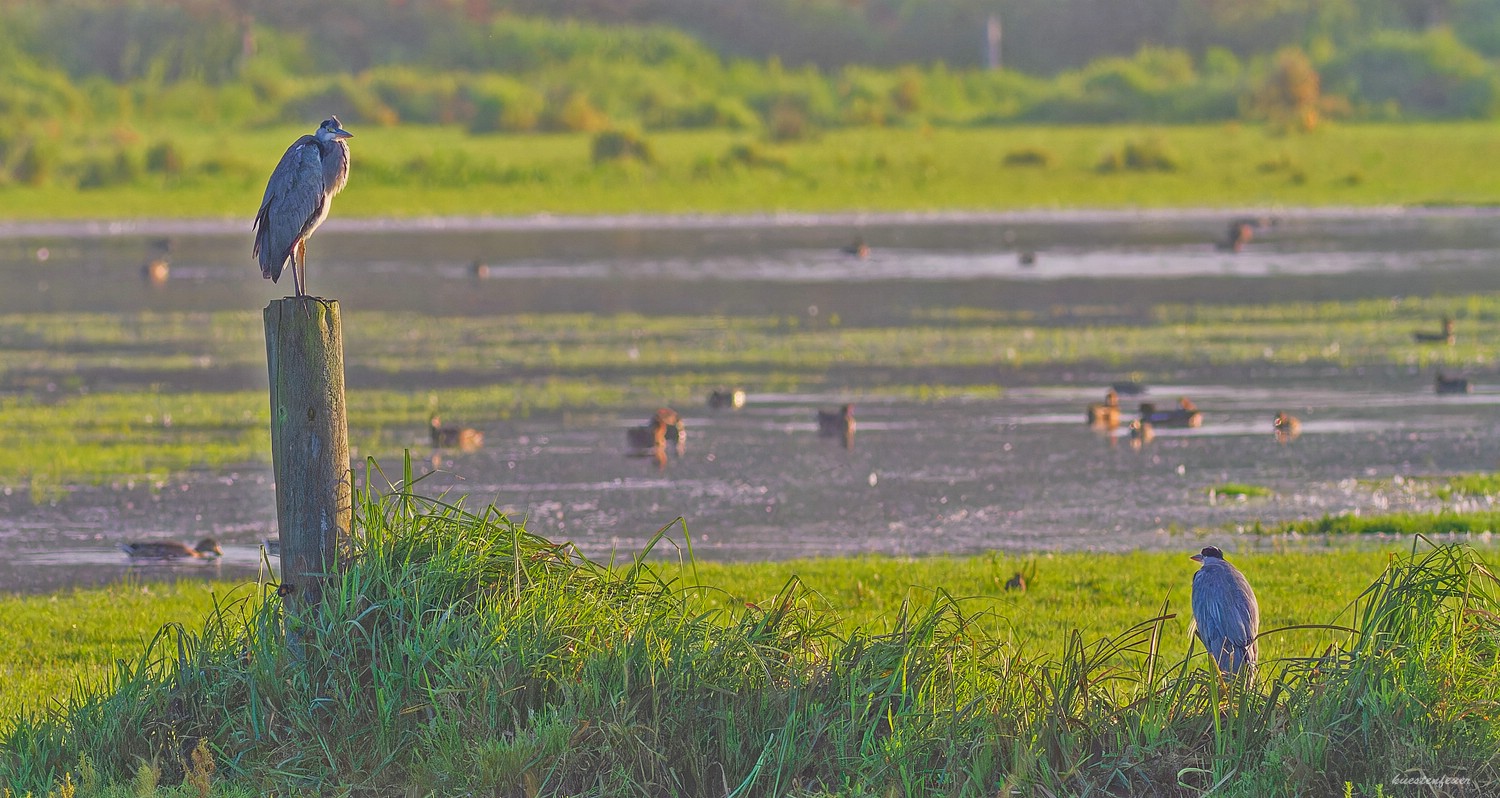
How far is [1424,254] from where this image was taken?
3500cm

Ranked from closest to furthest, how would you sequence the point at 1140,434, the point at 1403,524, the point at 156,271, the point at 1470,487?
1. the point at 1403,524
2. the point at 1470,487
3. the point at 1140,434
4. the point at 156,271

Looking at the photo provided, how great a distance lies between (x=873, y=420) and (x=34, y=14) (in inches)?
2716

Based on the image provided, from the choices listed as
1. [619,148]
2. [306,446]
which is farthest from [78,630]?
[619,148]

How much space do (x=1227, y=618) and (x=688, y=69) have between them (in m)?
68.6

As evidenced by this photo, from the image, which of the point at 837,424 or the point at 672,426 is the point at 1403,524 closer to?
the point at 837,424

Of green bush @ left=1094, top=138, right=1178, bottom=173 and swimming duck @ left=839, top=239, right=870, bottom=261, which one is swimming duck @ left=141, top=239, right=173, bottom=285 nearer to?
swimming duck @ left=839, top=239, right=870, bottom=261

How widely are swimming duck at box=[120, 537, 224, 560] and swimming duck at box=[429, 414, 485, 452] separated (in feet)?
12.9

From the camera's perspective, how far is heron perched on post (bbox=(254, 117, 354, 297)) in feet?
31.3

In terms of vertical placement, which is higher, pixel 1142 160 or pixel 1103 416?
pixel 1142 160

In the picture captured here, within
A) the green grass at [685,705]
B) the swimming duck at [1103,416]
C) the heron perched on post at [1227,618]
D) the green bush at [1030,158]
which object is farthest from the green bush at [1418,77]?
the green grass at [685,705]

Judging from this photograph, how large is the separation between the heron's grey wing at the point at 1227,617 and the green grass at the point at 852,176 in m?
39.4

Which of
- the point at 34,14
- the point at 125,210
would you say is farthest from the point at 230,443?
the point at 34,14

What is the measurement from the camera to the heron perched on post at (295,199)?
376 inches

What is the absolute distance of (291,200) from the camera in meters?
9.57
